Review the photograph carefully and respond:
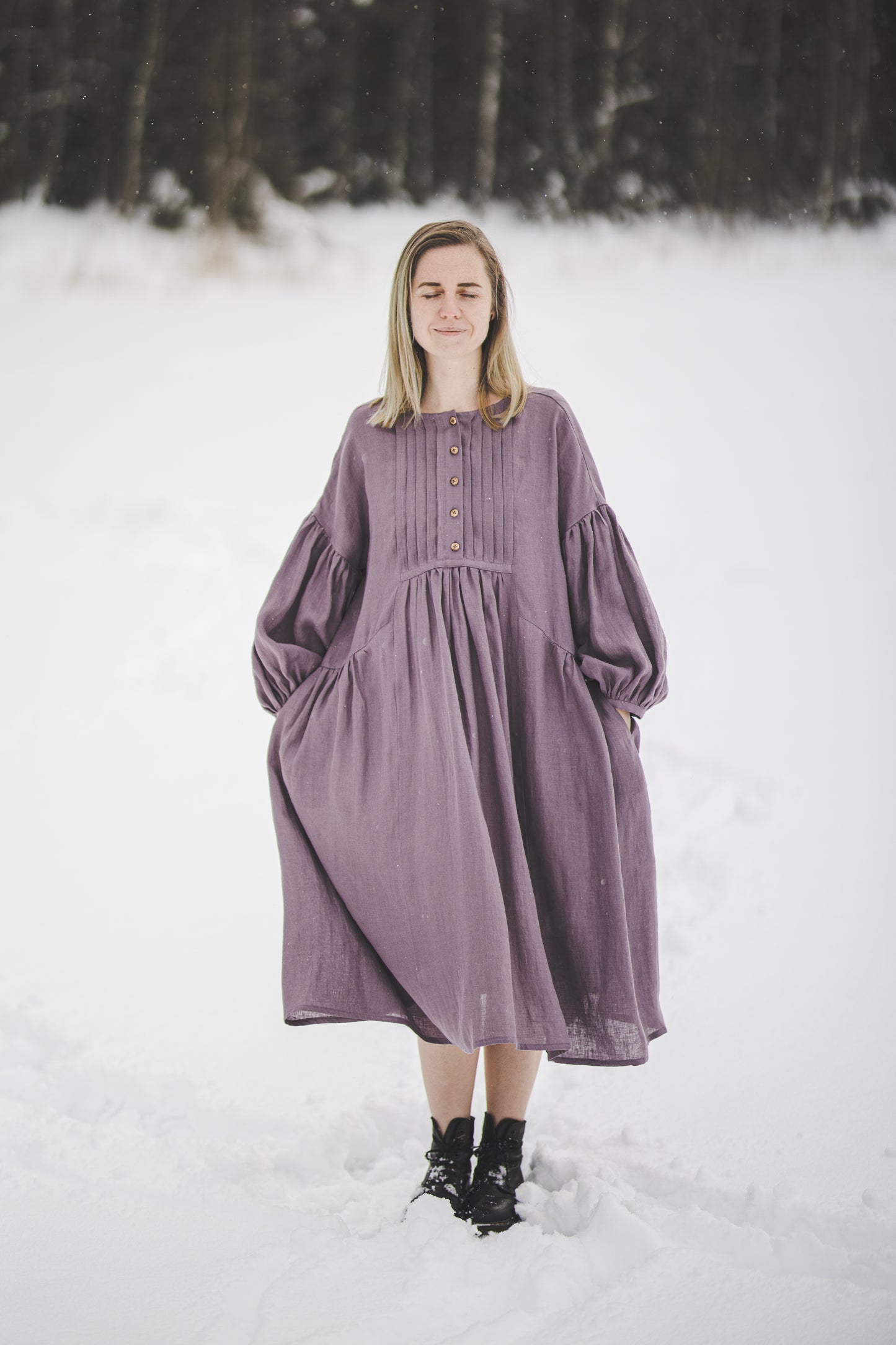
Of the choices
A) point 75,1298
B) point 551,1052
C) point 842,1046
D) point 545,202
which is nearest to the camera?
point 75,1298

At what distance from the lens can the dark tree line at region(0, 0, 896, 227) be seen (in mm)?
4262

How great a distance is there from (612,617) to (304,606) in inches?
17.7

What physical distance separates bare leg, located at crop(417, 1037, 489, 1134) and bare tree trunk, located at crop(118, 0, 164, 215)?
379 centimetres

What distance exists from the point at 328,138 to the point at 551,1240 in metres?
4.01

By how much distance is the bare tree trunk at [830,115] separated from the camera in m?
4.20

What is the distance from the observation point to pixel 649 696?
162 centimetres

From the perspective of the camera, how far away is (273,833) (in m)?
3.10

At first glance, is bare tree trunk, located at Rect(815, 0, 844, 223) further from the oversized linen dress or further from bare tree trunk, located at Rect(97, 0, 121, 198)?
the oversized linen dress

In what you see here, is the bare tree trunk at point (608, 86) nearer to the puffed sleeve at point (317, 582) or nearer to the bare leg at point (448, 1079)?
the puffed sleeve at point (317, 582)

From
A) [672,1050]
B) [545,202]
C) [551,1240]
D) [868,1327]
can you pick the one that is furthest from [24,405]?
[868,1327]

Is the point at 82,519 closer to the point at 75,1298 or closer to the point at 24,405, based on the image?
the point at 24,405

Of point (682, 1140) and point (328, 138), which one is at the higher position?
point (328, 138)

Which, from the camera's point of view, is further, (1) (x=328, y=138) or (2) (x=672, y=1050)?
(1) (x=328, y=138)

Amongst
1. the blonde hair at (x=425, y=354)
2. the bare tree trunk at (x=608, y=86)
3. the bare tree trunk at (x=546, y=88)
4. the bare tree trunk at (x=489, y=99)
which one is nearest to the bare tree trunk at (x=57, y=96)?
the bare tree trunk at (x=489, y=99)
